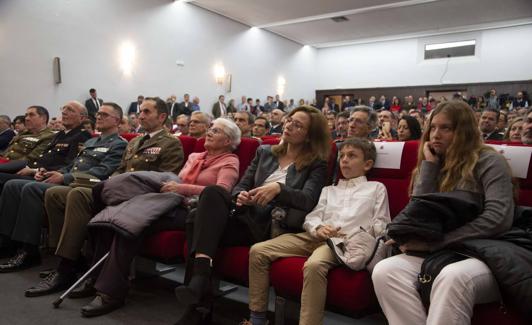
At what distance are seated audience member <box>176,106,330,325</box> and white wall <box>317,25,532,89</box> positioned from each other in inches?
517

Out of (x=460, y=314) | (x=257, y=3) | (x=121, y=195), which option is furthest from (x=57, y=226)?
(x=257, y=3)

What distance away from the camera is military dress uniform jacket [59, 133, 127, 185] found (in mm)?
2697

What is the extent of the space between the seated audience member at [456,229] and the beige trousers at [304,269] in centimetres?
20

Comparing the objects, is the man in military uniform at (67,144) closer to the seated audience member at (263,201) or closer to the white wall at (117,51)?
the seated audience member at (263,201)

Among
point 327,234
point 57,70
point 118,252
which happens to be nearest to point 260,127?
point 118,252

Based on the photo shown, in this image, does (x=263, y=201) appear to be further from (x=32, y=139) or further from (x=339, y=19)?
(x=339, y=19)

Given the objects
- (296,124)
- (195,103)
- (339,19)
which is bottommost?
(296,124)

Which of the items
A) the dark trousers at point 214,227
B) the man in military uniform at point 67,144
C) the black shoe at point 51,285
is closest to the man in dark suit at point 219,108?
the man in military uniform at point 67,144

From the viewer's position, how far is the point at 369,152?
193cm

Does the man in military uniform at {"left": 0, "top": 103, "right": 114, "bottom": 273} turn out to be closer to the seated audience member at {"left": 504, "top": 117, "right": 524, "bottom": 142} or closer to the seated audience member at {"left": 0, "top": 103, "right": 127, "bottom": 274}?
the seated audience member at {"left": 0, "top": 103, "right": 127, "bottom": 274}

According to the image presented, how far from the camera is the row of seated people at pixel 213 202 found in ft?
5.55

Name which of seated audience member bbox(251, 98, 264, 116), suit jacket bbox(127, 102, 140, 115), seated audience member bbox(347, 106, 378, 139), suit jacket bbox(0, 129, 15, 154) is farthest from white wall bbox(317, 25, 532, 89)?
suit jacket bbox(0, 129, 15, 154)

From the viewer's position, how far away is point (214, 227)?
177 cm

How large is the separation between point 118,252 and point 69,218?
1.50ft
